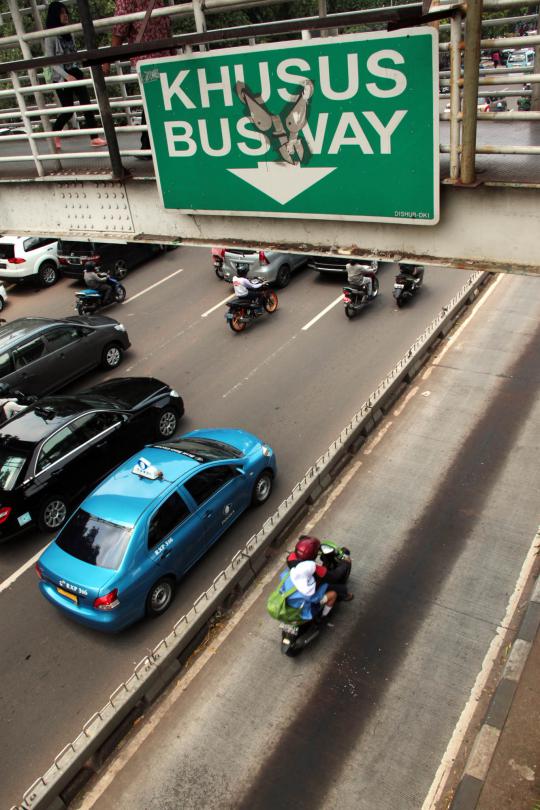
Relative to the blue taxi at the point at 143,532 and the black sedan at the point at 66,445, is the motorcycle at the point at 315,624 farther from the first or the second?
the black sedan at the point at 66,445

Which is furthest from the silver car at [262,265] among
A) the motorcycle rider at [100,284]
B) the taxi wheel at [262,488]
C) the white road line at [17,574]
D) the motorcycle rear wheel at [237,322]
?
the white road line at [17,574]

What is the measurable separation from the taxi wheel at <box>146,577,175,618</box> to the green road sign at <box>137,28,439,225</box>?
4.61 meters

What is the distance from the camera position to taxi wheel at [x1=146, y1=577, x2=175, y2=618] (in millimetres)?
7820

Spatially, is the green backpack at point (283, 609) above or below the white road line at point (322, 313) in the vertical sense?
above

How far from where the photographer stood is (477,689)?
259 inches

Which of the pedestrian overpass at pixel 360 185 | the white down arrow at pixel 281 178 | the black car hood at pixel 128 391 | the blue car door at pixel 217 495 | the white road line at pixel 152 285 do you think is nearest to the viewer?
the pedestrian overpass at pixel 360 185

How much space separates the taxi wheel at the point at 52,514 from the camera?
31.1 ft

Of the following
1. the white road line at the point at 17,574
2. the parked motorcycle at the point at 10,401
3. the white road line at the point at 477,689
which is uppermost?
the parked motorcycle at the point at 10,401

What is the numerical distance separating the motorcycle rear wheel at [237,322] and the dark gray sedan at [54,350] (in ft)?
8.31

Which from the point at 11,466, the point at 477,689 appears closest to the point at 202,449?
the point at 11,466

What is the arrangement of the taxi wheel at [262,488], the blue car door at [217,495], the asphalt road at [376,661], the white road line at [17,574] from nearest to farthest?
the asphalt road at [376,661] < the blue car door at [217,495] < the white road line at [17,574] < the taxi wheel at [262,488]

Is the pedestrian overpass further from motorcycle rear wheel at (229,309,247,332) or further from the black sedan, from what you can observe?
motorcycle rear wheel at (229,309,247,332)

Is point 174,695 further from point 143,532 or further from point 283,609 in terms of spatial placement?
point 143,532

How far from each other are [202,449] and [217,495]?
0.88 m
